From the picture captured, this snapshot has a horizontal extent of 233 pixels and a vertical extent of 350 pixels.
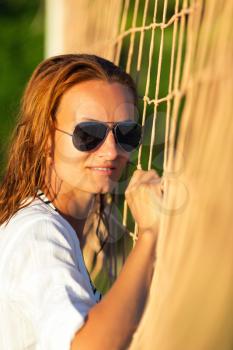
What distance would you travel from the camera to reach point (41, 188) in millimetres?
1897

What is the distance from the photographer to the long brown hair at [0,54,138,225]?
188 centimetres

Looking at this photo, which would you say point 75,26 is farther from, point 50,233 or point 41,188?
point 50,233

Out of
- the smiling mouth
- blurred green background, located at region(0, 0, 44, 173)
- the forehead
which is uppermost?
the forehead

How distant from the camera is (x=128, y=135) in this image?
1.87 meters

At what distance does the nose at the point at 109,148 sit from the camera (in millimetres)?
1838

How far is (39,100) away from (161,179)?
0.34 meters

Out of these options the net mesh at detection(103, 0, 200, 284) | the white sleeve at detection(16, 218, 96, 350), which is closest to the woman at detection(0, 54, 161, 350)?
the white sleeve at detection(16, 218, 96, 350)

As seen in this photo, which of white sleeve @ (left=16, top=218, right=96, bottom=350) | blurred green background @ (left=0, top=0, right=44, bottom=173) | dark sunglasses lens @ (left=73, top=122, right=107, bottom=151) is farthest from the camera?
blurred green background @ (left=0, top=0, right=44, bottom=173)

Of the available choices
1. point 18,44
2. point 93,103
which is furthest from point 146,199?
point 18,44

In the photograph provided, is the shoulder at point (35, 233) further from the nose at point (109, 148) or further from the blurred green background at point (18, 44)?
the blurred green background at point (18, 44)

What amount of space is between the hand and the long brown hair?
9.2 inches

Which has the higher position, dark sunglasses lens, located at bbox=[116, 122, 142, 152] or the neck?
dark sunglasses lens, located at bbox=[116, 122, 142, 152]

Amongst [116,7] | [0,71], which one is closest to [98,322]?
[116,7]

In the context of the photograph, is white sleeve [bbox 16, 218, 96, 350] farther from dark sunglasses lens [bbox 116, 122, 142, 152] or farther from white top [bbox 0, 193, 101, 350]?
dark sunglasses lens [bbox 116, 122, 142, 152]
